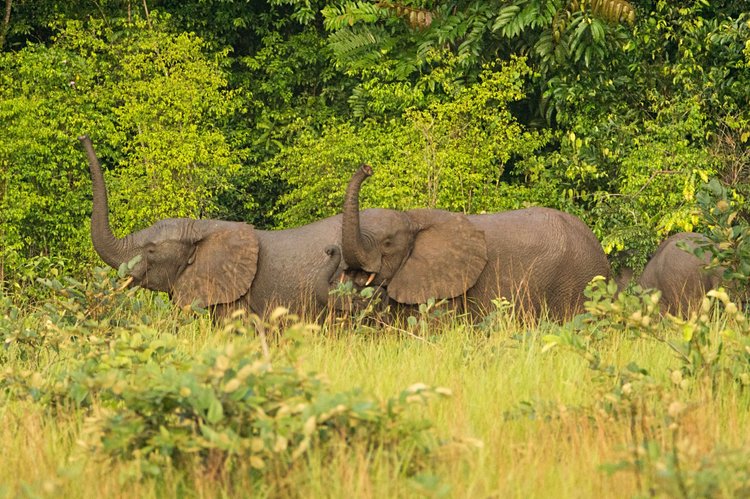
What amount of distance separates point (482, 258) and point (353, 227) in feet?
4.47

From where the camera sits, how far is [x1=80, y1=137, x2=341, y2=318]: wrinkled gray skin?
11859 mm

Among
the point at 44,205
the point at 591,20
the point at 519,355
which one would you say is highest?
the point at 591,20

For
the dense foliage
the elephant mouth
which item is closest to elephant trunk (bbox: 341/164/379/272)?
the elephant mouth

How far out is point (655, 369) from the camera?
7.30 meters

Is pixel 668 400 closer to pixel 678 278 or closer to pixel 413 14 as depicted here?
pixel 678 278

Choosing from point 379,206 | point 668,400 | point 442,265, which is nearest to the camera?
point 668,400

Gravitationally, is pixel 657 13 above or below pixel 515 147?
above

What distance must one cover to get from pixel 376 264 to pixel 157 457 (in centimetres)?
621

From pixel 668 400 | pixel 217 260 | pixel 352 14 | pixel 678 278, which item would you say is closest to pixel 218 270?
pixel 217 260

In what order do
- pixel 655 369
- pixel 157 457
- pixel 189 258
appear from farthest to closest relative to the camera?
1. pixel 189 258
2. pixel 655 369
3. pixel 157 457

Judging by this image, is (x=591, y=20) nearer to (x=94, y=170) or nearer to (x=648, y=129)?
(x=648, y=129)

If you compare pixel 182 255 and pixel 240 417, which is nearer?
pixel 240 417

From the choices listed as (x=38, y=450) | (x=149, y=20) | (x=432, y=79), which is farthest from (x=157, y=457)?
(x=149, y=20)

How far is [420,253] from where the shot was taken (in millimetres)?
11797
